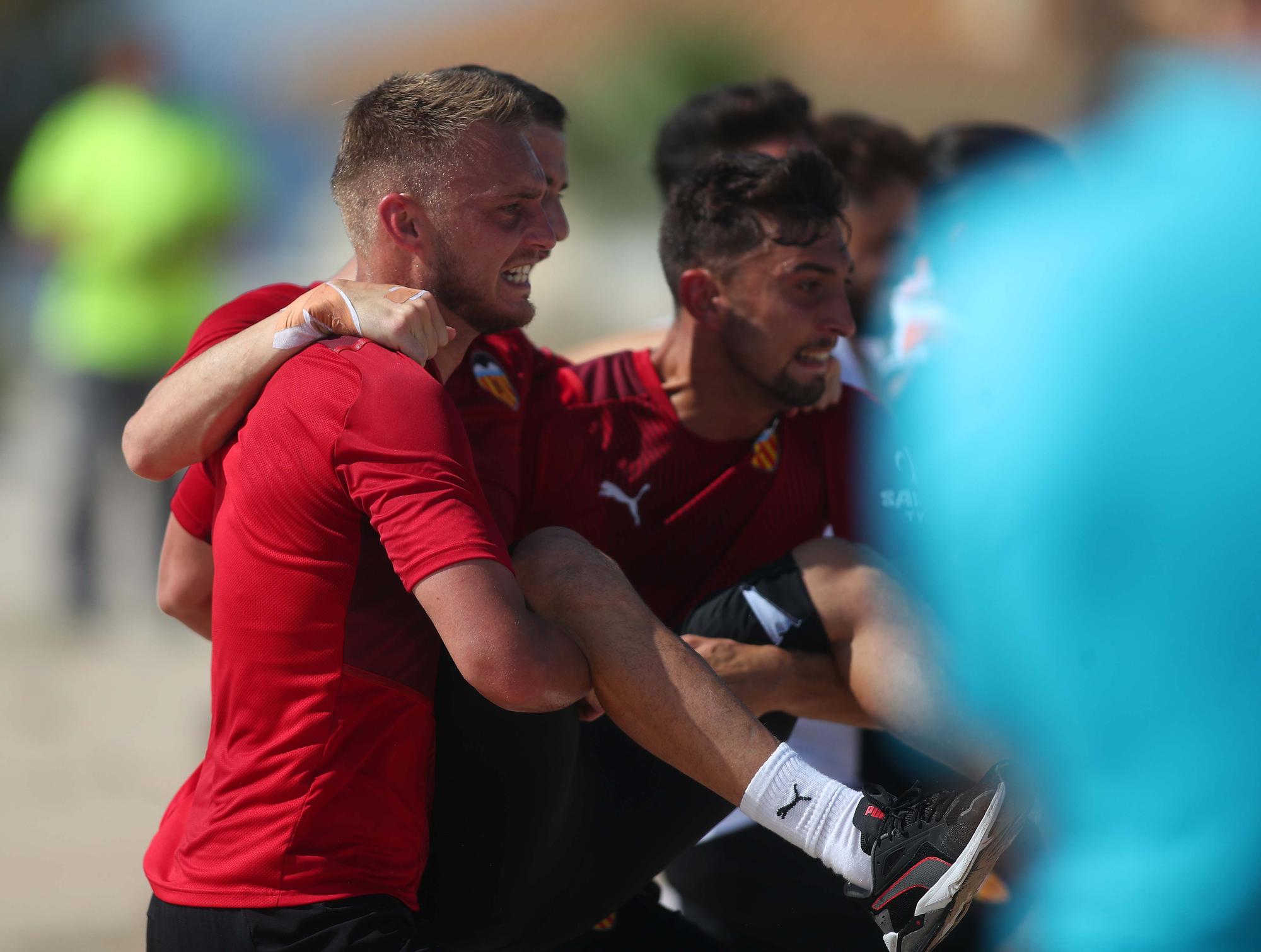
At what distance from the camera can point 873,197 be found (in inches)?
172

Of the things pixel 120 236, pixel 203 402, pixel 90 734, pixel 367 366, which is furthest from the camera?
pixel 120 236

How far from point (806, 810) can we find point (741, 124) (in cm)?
264

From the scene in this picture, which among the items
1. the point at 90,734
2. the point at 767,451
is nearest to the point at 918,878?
the point at 767,451

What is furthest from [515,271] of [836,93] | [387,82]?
[836,93]

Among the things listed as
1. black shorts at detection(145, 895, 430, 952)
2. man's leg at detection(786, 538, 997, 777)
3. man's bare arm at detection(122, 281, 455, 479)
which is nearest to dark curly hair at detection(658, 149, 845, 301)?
man's leg at detection(786, 538, 997, 777)

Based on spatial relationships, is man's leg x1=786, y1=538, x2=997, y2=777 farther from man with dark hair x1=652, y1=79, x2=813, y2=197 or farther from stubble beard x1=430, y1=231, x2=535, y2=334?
man with dark hair x1=652, y1=79, x2=813, y2=197

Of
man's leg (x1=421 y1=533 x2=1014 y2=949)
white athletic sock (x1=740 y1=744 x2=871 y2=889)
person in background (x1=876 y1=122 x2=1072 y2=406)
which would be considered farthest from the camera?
person in background (x1=876 y1=122 x2=1072 y2=406)

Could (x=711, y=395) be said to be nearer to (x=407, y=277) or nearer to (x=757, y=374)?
(x=757, y=374)

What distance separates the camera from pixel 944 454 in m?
1.63

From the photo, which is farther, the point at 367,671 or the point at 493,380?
the point at 493,380

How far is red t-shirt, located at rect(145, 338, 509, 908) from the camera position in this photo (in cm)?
202

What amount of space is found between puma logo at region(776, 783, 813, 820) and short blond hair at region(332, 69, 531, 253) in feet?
3.64

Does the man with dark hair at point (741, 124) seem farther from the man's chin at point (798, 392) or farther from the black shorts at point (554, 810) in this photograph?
the black shorts at point (554, 810)

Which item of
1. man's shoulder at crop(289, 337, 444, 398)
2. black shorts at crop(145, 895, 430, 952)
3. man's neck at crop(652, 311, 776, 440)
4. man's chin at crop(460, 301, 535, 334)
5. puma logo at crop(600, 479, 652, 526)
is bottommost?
black shorts at crop(145, 895, 430, 952)
